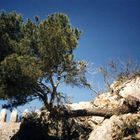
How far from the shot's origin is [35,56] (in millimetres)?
14383

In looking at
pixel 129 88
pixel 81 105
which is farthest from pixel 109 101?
pixel 81 105

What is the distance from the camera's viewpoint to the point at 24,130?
17.7 metres

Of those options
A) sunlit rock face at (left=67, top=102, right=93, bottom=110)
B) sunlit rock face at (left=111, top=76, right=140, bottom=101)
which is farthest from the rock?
sunlit rock face at (left=67, top=102, right=93, bottom=110)

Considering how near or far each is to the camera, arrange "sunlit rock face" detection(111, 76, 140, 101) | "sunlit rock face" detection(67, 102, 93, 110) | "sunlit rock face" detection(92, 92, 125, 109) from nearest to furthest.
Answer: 1. "sunlit rock face" detection(92, 92, 125, 109)
2. "sunlit rock face" detection(111, 76, 140, 101)
3. "sunlit rock face" detection(67, 102, 93, 110)

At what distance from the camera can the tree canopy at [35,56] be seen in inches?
503

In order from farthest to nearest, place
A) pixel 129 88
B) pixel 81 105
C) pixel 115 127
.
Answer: pixel 81 105 → pixel 129 88 → pixel 115 127

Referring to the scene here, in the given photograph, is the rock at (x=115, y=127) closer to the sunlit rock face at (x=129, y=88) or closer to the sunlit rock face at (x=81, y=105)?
the sunlit rock face at (x=129, y=88)

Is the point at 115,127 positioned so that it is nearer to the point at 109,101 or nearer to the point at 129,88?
the point at 109,101

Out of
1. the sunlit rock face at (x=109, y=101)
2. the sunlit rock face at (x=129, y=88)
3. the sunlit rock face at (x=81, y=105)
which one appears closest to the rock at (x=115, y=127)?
the sunlit rock face at (x=109, y=101)

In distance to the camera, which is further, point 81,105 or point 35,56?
point 81,105

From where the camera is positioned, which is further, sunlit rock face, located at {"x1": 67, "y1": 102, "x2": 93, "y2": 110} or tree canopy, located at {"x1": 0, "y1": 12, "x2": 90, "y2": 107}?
sunlit rock face, located at {"x1": 67, "y1": 102, "x2": 93, "y2": 110}

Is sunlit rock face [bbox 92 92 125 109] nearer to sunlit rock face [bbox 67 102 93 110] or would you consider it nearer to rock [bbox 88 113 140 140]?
sunlit rock face [bbox 67 102 93 110]

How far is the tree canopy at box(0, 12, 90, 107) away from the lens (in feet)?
41.9

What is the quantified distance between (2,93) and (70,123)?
20.7 ft
